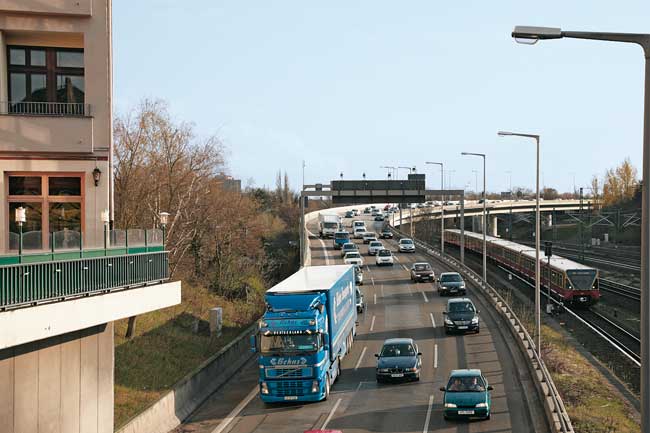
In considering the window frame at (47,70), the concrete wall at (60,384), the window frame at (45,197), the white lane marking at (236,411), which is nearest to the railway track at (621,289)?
the white lane marking at (236,411)

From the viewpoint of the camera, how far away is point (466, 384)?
25406 mm

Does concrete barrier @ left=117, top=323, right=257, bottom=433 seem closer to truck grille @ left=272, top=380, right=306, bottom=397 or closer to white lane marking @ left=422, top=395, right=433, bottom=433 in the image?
A: truck grille @ left=272, top=380, right=306, bottom=397

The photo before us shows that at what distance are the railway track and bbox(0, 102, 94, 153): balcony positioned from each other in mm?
48464

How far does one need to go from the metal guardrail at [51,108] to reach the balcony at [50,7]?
8.18 feet

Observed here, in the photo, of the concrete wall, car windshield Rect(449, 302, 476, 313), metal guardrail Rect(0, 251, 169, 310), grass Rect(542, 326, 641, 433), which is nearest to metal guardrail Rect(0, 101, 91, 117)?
metal guardrail Rect(0, 251, 169, 310)

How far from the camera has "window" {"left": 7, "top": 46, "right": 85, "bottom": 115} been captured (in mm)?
22594

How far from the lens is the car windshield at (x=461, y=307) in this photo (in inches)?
1609

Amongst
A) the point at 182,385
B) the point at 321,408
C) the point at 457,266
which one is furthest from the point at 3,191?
the point at 457,266

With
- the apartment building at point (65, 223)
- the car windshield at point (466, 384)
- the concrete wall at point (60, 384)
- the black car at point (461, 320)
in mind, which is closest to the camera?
the concrete wall at point (60, 384)

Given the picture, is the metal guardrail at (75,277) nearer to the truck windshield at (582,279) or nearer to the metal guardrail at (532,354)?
the metal guardrail at (532,354)

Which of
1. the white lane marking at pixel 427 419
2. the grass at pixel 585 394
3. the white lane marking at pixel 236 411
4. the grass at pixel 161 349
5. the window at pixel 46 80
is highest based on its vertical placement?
the window at pixel 46 80

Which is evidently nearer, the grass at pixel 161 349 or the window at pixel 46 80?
the window at pixel 46 80

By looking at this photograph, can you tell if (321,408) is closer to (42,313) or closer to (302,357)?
(302,357)

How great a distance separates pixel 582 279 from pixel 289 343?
33830mm
